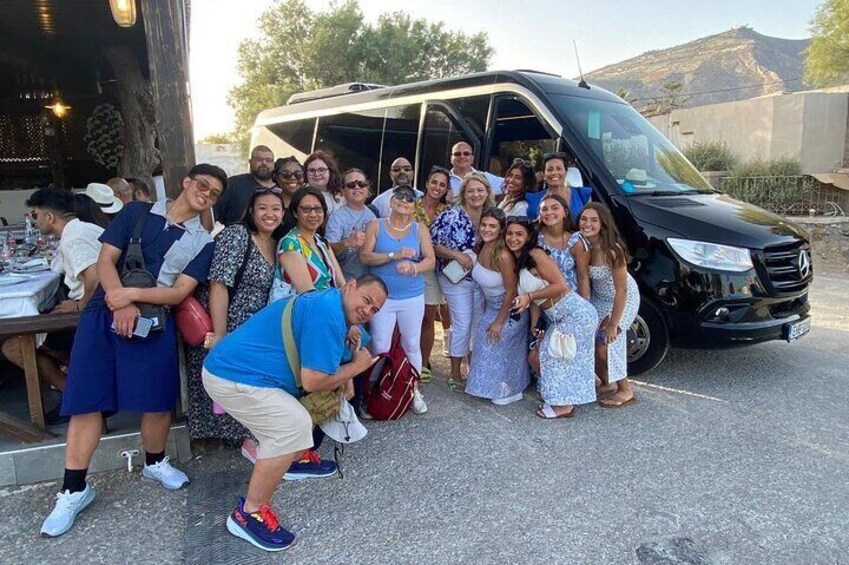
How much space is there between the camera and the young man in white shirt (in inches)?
128

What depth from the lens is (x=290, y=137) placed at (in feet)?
26.9

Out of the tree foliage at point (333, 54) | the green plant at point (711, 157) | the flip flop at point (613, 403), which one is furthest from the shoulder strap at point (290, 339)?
the tree foliage at point (333, 54)

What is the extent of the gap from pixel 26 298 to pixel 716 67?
369 feet

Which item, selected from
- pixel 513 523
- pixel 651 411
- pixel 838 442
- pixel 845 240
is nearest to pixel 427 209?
pixel 651 411

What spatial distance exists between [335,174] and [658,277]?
253 centimetres

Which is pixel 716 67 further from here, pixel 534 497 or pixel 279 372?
pixel 279 372

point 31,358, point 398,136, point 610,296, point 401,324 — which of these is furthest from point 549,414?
point 398,136

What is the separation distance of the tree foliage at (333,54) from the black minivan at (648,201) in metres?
19.9

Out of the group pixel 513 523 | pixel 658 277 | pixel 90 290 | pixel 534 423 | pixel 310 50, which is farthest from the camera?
pixel 310 50

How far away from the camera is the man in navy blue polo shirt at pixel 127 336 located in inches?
111

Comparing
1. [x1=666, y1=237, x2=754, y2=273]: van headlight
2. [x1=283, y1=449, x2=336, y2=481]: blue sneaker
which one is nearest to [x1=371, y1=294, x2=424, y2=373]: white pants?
[x1=283, y1=449, x2=336, y2=481]: blue sneaker

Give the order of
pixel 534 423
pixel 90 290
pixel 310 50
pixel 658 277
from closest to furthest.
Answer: pixel 90 290 → pixel 534 423 → pixel 658 277 → pixel 310 50

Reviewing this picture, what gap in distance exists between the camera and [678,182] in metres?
4.97

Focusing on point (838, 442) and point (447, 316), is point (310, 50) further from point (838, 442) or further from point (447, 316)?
point (838, 442)
